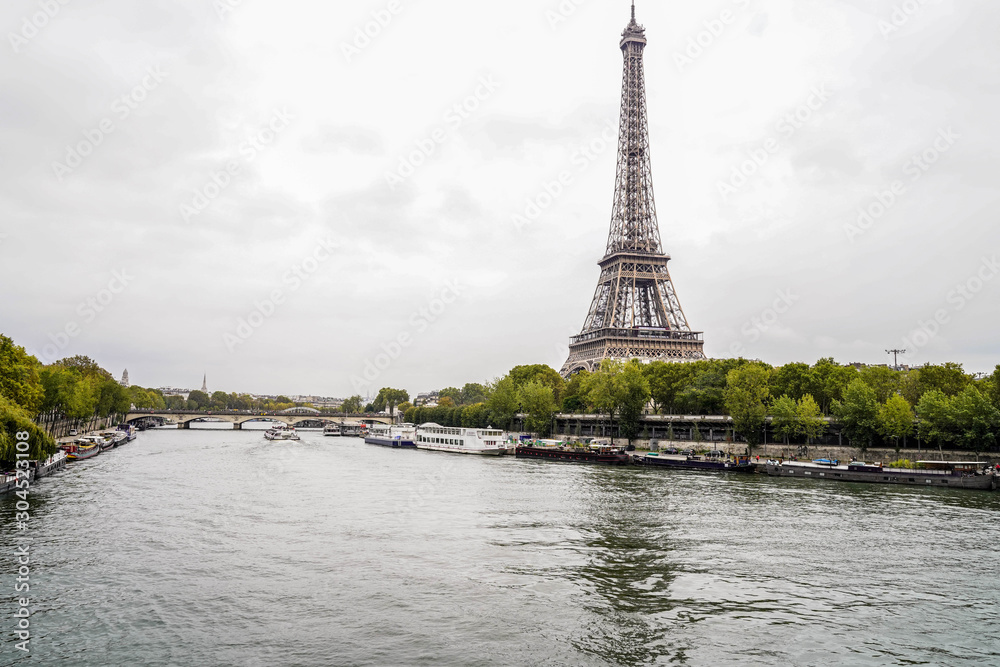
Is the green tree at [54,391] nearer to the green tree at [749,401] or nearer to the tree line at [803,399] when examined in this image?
the tree line at [803,399]

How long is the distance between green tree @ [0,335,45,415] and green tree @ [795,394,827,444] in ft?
234

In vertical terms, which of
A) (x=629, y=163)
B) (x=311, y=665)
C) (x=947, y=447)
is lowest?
(x=311, y=665)

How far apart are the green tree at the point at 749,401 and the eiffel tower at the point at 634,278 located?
118 ft

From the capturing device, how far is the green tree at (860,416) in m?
68.8

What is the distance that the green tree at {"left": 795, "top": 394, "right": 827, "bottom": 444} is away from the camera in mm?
72938

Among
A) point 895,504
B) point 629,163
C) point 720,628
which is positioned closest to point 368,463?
point 895,504

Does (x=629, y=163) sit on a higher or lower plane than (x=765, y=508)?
higher

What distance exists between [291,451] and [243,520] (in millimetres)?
58399

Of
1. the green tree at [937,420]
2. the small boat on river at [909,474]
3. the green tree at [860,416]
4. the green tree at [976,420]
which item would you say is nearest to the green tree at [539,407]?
the green tree at [860,416]

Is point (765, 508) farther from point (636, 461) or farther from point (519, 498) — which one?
point (636, 461)

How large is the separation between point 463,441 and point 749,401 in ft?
128

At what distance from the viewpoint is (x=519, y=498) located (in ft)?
153

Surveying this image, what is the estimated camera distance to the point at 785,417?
246ft

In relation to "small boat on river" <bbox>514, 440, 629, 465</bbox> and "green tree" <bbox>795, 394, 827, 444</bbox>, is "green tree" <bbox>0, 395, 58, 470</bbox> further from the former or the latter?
"green tree" <bbox>795, 394, 827, 444</bbox>
